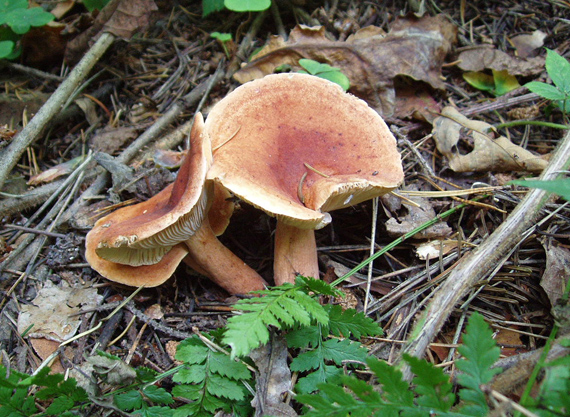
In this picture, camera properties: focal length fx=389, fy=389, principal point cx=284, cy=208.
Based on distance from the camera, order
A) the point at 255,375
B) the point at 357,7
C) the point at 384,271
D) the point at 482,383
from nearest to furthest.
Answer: the point at 482,383 < the point at 255,375 < the point at 384,271 < the point at 357,7

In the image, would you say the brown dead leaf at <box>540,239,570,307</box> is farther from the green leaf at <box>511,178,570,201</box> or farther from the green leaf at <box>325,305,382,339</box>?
the green leaf at <box>325,305,382,339</box>

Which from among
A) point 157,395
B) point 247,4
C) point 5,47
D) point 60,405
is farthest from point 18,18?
point 157,395

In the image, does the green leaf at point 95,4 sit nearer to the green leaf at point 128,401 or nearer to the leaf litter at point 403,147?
the leaf litter at point 403,147

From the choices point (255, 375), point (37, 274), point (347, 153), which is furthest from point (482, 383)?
point (37, 274)

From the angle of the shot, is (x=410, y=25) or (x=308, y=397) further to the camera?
(x=410, y=25)

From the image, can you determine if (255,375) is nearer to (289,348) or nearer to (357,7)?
(289,348)

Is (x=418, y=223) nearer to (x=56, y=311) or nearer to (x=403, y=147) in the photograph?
(x=403, y=147)

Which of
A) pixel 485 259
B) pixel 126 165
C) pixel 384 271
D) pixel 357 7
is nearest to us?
pixel 485 259
